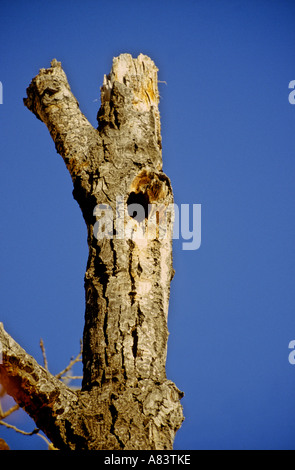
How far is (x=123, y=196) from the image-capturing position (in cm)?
248

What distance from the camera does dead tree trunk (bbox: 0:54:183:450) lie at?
203 centimetres

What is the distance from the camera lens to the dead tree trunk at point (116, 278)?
6.64 ft

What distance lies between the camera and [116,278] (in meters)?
2.31

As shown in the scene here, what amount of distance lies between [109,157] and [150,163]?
8.1 inches

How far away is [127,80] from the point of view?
3.01m
